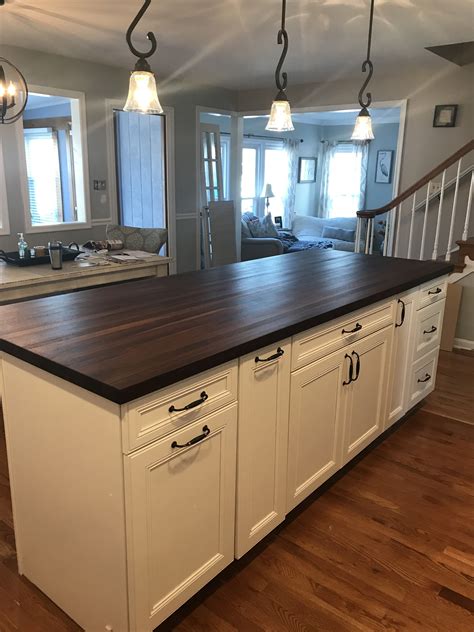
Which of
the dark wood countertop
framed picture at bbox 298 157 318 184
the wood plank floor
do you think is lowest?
the wood plank floor

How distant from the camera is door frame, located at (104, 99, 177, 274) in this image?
539 cm

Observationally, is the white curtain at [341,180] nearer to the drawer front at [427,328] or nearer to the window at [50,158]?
the window at [50,158]

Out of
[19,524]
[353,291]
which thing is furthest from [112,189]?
[19,524]

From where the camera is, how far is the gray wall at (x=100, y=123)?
185 inches

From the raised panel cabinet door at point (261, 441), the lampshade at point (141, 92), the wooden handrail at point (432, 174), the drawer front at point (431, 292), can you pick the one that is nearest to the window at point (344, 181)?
the wooden handrail at point (432, 174)

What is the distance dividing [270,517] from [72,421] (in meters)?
0.90

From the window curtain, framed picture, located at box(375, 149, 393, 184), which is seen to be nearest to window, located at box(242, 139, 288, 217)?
the window curtain

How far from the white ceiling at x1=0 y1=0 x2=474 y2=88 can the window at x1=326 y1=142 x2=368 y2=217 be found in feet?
15.8

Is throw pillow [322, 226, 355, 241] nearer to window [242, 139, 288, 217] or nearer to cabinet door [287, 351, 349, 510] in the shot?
window [242, 139, 288, 217]

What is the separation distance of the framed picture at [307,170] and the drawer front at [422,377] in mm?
7598

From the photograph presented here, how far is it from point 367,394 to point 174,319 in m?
1.14

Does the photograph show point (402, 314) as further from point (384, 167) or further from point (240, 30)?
point (384, 167)

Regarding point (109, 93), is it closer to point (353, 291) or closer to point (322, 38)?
point (322, 38)

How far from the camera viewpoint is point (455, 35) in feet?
13.2
